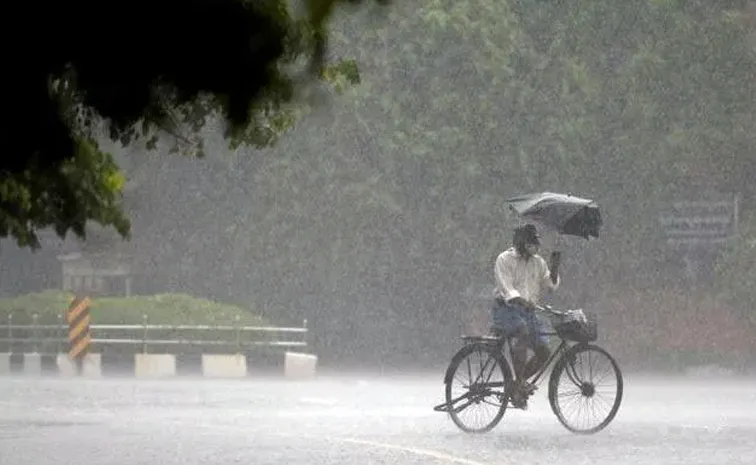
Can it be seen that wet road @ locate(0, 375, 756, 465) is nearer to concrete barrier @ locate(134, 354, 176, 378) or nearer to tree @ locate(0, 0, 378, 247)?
concrete barrier @ locate(134, 354, 176, 378)

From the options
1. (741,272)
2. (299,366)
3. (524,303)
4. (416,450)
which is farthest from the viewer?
(741,272)

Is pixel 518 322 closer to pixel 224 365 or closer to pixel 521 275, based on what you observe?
pixel 521 275

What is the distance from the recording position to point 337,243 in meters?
41.9

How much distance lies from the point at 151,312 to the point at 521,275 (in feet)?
63.2

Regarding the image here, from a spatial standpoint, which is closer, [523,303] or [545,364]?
[523,303]

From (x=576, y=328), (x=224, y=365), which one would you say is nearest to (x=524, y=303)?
(x=576, y=328)

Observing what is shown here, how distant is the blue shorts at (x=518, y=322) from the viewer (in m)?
18.2

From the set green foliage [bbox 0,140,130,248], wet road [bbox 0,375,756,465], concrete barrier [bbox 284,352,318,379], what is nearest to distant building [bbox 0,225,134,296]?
concrete barrier [bbox 284,352,318,379]

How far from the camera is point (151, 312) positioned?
36812 mm

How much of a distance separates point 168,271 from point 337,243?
6.04 metres

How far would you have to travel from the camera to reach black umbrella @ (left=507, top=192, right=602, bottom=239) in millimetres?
19469

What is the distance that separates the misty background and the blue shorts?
67.2 ft

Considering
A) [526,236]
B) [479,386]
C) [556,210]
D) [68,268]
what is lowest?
[479,386]

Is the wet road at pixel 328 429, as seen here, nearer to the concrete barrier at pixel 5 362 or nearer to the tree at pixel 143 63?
the concrete barrier at pixel 5 362
